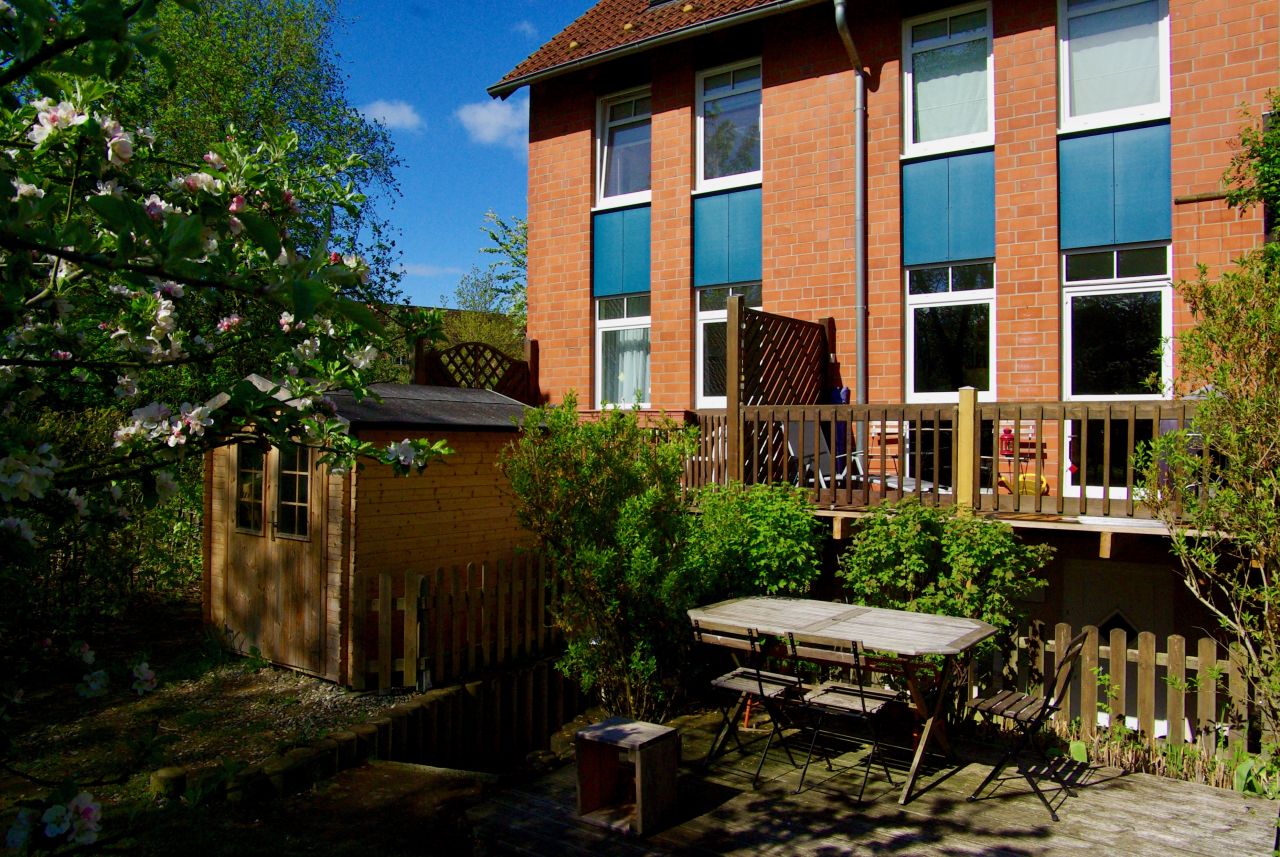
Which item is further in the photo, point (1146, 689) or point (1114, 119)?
point (1114, 119)

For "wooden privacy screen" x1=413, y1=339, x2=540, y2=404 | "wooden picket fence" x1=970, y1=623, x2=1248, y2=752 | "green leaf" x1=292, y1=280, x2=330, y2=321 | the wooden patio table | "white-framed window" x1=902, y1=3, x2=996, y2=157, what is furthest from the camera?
"wooden privacy screen" x1=413, y1=339, x2=540, y2=404

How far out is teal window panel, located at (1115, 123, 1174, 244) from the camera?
10.1 m

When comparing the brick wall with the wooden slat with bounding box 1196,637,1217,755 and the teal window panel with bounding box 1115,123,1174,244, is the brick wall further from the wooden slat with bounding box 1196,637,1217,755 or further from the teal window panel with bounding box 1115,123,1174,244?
the wooden slat with bounding box 1196,637,1217,755

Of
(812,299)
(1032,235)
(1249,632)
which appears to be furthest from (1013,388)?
(1249,632)

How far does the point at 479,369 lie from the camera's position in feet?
46.2

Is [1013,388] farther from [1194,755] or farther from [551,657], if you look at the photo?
[551,657]

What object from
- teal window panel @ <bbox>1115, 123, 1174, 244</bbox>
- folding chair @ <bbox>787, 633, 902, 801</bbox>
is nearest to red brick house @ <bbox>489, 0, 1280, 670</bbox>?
teal window panel @ <bbox>1115, 123, 1174, 244</bbox>

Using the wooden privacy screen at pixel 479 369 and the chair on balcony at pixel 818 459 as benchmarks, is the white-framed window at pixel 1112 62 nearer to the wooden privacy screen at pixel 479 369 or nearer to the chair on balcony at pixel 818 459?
the chair on balcony at pixel 818 459

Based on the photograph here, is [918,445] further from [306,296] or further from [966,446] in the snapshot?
[306,296]

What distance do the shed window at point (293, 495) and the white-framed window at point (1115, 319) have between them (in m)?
8.28

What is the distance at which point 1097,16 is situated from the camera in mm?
10578

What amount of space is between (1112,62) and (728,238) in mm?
5182

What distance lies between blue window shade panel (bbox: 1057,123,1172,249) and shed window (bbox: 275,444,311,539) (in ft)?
28.5

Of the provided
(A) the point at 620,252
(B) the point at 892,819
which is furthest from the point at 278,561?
(A) the point at 620,252
